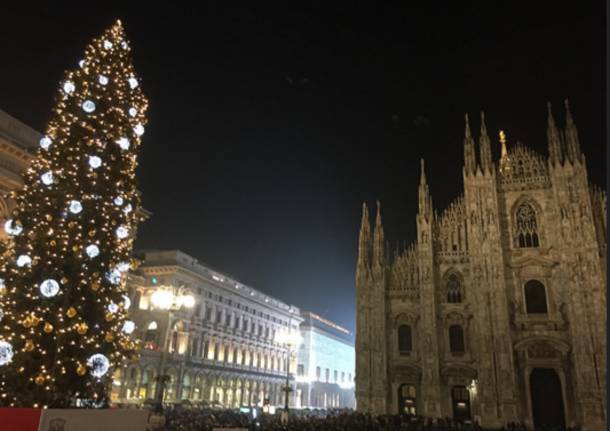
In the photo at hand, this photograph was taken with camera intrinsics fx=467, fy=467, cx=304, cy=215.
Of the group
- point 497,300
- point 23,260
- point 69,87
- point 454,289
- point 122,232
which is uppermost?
point 69,87

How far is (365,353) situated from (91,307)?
29465 mm

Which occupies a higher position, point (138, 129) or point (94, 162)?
point (138, 129)

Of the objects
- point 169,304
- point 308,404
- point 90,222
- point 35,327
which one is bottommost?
point 308,404

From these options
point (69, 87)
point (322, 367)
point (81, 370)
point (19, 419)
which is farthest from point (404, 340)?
point (322, 367)

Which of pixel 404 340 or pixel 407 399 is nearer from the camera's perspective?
pixel 407 399

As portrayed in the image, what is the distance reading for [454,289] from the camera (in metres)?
39.0

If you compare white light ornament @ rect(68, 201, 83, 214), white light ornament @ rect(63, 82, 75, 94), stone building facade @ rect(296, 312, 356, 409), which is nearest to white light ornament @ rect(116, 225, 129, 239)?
white light ornament @ rect(68, 201, 83, 214)

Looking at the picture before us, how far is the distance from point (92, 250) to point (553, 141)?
36831mm

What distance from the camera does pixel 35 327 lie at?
12773mm

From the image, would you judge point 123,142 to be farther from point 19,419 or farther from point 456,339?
point 456,339

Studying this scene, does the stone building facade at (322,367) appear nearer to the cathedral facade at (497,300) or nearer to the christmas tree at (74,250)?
the cathedral facade at (497,300)

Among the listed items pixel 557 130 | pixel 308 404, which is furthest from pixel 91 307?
pixel 308 404

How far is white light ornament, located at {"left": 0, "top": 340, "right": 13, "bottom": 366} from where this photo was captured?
40.9 ft

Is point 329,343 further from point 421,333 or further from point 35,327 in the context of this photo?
point 35,327
